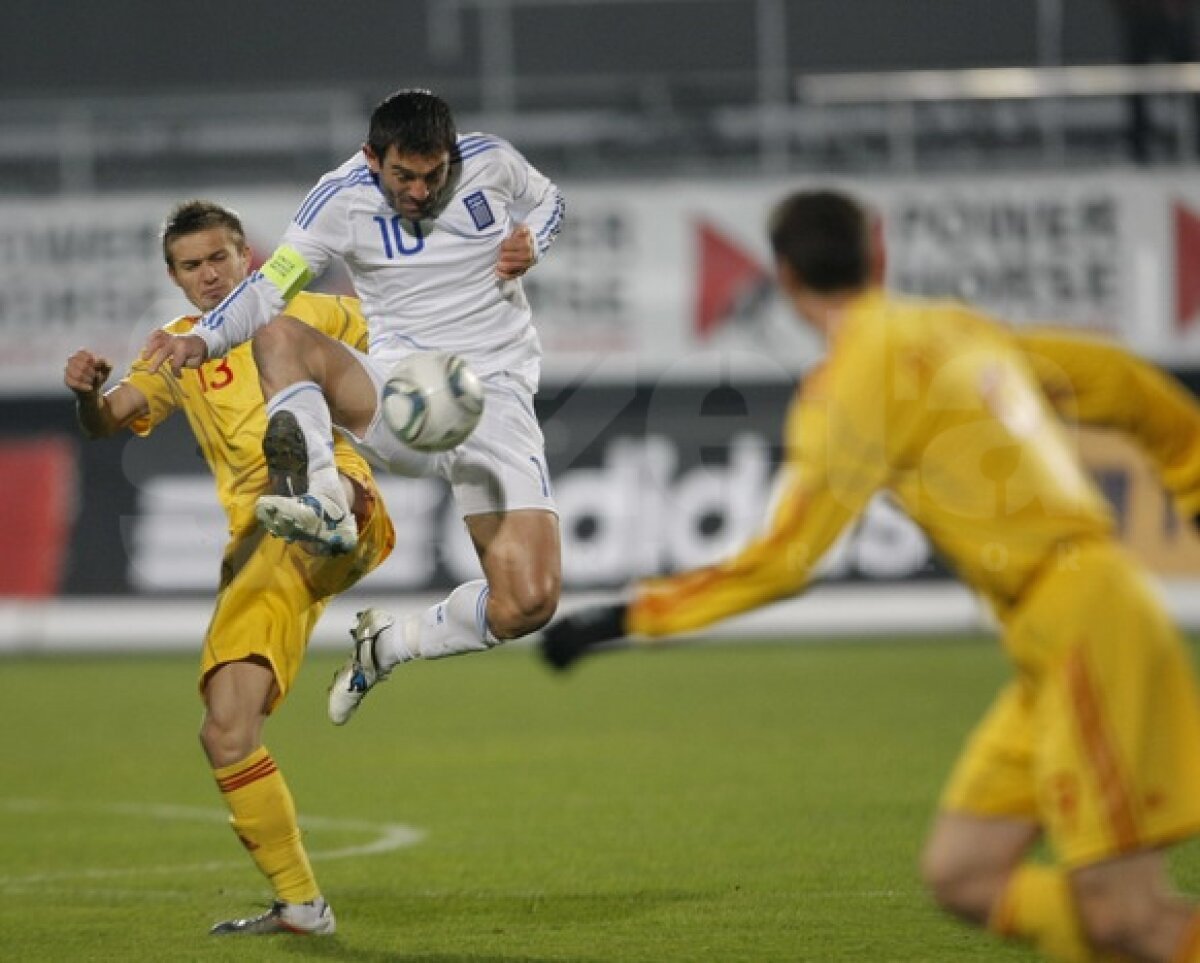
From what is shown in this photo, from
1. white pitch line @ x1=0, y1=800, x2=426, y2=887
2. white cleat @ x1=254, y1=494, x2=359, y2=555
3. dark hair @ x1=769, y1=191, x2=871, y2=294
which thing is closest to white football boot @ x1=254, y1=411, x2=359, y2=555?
white cleat @ x1=254, y1=494, x2=359, y2=555

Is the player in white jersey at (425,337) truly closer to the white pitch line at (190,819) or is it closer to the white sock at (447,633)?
the white sock at (447,633)

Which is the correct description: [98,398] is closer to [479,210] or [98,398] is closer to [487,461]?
[487,461]

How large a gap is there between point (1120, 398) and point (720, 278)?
13684mm

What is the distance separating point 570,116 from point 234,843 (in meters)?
12.0

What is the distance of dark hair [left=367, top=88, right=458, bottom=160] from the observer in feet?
23.8

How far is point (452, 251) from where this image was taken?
792cm

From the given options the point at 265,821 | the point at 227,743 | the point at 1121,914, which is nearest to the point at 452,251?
the point at 227,743

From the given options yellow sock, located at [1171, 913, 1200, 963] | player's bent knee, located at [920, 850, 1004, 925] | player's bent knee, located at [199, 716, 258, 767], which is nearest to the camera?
yellow sock, located at [1171, 913, 1200, 963]

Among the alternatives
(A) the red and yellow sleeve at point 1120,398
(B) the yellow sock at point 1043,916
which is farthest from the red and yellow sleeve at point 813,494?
(B) the yellow sock at point 1043,916

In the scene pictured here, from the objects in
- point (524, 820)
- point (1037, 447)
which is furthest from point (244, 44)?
point (1037, 447)

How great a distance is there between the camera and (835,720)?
13422 millimetres

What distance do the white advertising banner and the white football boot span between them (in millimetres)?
10995

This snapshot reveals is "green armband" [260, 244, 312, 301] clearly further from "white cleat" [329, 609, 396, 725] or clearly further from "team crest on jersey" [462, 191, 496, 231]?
"white cleat" [329, 609, 396, 725]

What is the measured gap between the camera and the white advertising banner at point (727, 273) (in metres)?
18.4
